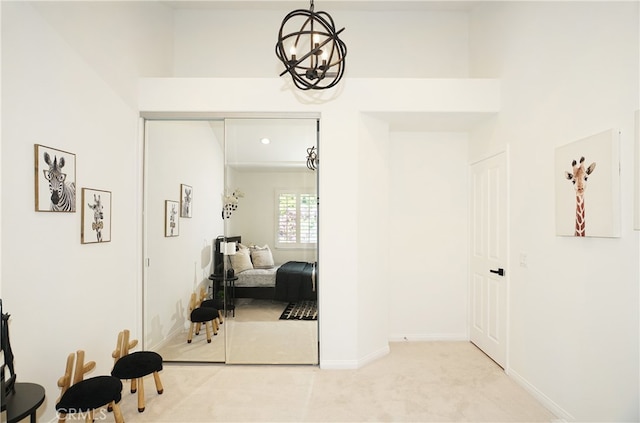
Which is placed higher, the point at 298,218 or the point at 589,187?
the point at 589,187

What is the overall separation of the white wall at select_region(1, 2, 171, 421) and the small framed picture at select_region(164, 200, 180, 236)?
244 millimetres

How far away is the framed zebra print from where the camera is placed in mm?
2090

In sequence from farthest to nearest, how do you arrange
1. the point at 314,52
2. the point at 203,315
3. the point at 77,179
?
the point at 203,315, the point at 77,179, the point at 314,52

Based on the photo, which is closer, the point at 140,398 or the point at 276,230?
the point at 140,398

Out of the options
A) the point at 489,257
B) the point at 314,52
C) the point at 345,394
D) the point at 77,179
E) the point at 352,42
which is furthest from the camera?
the point at 352,42

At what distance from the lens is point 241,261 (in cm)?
335

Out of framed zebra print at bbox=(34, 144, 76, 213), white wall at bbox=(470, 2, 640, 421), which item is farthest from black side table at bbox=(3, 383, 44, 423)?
white wall at bbox=(470, 2, 640, 421)

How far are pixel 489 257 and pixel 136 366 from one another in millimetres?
3261

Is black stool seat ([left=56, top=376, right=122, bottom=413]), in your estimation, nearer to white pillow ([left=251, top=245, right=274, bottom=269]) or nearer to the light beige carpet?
the light beige carpet

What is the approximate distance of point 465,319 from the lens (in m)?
3.96

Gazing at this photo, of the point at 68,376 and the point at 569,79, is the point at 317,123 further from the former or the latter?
the point at 68,376

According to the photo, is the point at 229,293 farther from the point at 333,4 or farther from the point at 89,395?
the point at 333,4

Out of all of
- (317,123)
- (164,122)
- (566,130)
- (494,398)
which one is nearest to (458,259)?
(494,398)

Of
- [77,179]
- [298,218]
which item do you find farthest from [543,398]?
[77,179]
